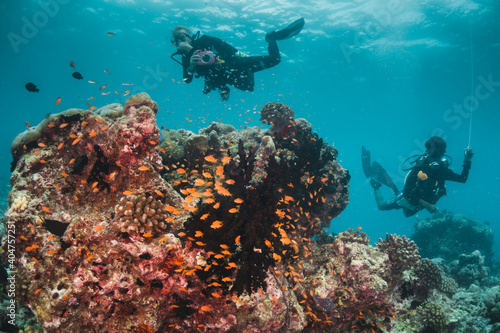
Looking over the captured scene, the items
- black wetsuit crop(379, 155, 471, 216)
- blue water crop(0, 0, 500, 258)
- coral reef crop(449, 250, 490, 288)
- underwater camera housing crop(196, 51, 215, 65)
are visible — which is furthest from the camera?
blue water crop(0, 0, 500, 258)

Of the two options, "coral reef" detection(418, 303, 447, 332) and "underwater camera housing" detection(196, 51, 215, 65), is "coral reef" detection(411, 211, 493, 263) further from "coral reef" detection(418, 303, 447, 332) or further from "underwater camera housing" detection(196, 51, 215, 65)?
"underwater camera housing" detection(196, 51, 215, 65)

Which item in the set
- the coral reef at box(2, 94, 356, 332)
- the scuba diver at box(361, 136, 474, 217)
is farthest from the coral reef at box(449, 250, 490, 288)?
the coral reef at box(2, 94, 356, 332)

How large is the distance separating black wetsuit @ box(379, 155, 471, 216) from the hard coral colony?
8.43 metres

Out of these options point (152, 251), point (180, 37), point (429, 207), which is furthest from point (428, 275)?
point (180, 37)

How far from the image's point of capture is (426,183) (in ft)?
42.7

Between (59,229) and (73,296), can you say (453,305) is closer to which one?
(73,296)

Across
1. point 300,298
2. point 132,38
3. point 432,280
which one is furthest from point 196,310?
point 132,38

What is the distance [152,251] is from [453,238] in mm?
24117

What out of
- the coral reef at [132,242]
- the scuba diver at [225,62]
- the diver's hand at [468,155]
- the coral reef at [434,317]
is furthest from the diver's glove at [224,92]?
the diver's hand at [468,155]

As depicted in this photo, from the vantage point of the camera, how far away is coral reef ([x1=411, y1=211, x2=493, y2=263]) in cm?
1825

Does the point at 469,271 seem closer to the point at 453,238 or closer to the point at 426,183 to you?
the point at 426,183

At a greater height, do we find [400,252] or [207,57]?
[207,57]

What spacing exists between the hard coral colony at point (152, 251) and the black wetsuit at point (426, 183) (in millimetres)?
8430

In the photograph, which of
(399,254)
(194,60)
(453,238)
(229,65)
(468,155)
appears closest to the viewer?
(399,254)
